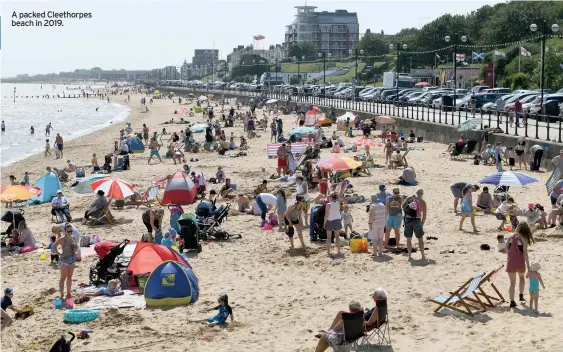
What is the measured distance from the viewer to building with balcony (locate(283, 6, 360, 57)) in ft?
569

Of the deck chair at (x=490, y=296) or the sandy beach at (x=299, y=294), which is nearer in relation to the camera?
the sandy beach at (x=299, y=294)

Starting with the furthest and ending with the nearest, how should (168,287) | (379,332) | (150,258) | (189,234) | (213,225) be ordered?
(213,225), (189,234), (150,258), (168,287), (379,332)

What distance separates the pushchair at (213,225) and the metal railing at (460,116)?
37.0 feet

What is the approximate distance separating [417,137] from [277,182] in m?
12.6

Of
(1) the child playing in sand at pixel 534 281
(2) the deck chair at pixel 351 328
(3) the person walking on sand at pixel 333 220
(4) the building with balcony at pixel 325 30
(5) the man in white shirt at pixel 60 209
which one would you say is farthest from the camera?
(4) the building with balcony at pixel 325 30

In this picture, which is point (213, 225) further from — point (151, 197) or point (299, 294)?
point (151, 197)

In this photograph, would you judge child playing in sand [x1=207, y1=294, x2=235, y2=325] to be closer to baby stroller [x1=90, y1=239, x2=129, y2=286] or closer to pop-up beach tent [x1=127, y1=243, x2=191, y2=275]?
pop-up beach tent [x1=127, y1=243, x2=191, y2=275]

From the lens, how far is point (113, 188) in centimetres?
1617

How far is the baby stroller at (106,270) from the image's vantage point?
1107cm

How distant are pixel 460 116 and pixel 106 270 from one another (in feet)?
68.9

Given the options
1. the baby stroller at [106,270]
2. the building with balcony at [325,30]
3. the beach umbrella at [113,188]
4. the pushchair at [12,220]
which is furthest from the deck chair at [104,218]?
the building with balcony at [325,30]

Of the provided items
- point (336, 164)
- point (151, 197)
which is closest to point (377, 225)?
point (336, 164)

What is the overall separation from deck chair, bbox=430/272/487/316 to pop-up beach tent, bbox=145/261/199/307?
3341 millimetres

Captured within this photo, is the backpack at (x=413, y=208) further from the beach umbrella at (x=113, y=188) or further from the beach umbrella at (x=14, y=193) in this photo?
the beach umbrella at (x=14, y=193)
